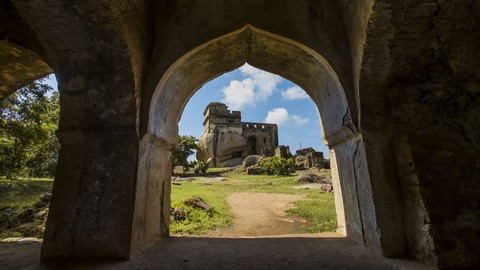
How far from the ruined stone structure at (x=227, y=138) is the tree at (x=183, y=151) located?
4484 millimetres

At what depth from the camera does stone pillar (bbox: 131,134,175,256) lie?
2.31 metres

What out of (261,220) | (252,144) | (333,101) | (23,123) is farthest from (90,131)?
(252,144)

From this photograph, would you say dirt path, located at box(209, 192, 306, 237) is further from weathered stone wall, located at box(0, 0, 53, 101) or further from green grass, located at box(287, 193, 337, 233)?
weathered stone wall, located at box(0, 0, 53, 101)

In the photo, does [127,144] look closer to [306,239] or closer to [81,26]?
[81,26]

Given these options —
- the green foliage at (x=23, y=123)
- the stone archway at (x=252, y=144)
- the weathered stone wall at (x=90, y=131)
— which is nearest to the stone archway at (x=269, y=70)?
the weathered stone wall at (x=90, y=131)

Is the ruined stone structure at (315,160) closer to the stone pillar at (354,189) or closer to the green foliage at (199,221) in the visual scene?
the green foliage at (199,221)

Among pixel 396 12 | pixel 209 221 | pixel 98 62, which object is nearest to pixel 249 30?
pixel 396 12

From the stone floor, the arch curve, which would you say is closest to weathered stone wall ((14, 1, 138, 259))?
the stone floor

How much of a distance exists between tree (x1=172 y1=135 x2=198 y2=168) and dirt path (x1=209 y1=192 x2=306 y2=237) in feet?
59.5

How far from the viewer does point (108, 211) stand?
2186 mm

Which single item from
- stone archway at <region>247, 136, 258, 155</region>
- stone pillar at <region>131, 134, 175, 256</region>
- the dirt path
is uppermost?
stone archway at <region>247, 136, 258, 155</region>

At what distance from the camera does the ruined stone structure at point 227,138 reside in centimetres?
3200

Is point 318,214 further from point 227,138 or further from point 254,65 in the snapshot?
point 227,138

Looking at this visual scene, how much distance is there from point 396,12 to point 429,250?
2.06 m
